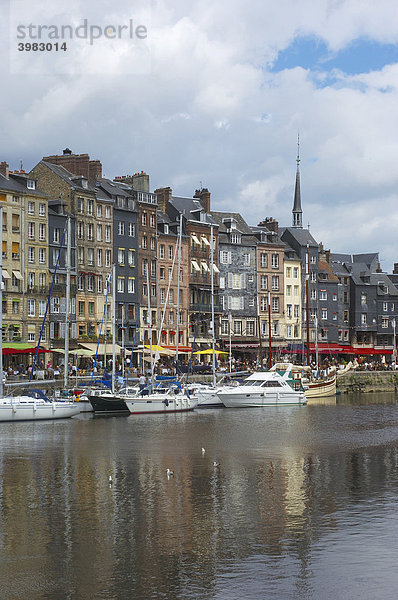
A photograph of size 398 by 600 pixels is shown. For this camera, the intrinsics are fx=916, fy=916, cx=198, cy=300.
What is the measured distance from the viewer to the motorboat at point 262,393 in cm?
6744

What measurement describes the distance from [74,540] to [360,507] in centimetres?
875

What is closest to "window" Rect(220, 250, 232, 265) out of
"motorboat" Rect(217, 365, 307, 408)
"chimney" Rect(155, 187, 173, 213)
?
"chimney" Rect(155, 187, 173, 213)

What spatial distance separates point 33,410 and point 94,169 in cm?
4690

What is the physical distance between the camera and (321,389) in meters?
82.4

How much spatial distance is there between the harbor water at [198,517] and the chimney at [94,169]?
52728mm

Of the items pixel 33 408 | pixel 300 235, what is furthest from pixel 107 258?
pixel 33 408

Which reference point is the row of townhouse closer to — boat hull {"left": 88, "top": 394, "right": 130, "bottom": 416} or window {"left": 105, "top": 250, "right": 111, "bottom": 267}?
window {"left": 105, "top": 250, "right": 111, "bottom": 267}

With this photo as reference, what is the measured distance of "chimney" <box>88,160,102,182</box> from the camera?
96000 millimetres

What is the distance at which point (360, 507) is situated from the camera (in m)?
26.8

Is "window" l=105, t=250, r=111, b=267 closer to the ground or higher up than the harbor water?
higher up

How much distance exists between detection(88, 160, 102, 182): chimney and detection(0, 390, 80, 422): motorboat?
43.7 metres

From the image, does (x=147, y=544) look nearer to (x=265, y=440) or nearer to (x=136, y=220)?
(x=265, y=440)

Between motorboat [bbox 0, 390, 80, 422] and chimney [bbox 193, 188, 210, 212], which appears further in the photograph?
chimney [bbox 193, 188, 210, 212]

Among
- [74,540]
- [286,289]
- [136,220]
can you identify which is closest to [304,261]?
[286,289]
